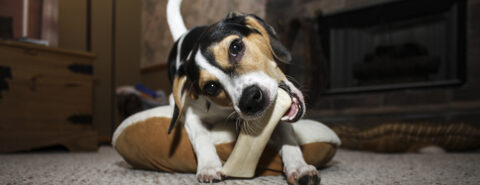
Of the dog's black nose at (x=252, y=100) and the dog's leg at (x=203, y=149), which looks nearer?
the dog's black nose at (x=252, y=100)

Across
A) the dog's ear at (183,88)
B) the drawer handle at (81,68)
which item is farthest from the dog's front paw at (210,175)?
Result: the drawer handle at (81,68)

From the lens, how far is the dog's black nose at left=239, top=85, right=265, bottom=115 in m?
1.11

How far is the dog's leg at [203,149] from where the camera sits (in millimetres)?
1228

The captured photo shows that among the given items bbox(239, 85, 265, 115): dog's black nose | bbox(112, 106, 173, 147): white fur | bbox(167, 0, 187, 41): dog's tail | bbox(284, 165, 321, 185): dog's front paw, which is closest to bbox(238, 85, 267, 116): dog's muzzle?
bbox(239, 85, 265, 115): dog's black nose

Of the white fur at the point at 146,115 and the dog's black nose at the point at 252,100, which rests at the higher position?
the dog's black nose at the point at 252,100

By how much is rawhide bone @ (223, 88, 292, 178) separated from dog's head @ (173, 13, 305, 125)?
4cm

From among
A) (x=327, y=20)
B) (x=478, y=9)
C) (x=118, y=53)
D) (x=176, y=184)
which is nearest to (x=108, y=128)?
(x=118, y=53)

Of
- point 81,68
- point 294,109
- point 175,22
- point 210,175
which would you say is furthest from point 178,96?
point 81,68

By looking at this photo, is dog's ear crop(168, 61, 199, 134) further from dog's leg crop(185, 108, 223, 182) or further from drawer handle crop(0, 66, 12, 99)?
drawer handle crop(0, 66, 12, 99)

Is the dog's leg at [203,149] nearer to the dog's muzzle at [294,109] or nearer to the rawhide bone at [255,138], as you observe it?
the rawhide bone at [255,138]

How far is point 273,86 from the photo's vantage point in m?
1.16

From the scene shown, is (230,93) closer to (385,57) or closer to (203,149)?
(203,149)

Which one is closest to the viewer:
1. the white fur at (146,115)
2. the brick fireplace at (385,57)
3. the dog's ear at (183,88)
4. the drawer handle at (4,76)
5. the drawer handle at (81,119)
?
the dog's ear at (183,88)

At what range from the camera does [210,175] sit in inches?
47.9
